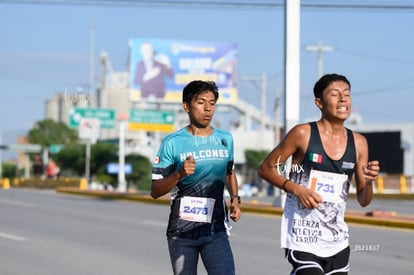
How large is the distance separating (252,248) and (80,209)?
Answer: 13191 mm

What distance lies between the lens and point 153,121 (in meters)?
58.2

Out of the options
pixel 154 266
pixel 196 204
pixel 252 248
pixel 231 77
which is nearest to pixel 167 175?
pixel 196 204

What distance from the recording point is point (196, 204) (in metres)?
6.85

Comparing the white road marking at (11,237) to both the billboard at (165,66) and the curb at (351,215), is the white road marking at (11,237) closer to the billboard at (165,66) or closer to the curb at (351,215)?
the curb at (351,215)

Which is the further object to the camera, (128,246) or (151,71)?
(151,71)

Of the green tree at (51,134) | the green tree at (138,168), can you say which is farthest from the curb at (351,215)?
the green tree at (51,134)

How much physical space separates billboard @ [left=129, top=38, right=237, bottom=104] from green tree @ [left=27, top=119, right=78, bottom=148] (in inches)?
1989

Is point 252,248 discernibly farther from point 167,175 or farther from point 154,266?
point 167,175

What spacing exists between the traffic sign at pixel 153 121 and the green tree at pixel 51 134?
5400 cm

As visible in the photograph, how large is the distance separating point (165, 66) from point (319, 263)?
5612 centimetres

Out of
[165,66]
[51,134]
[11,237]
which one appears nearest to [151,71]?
[165,66]

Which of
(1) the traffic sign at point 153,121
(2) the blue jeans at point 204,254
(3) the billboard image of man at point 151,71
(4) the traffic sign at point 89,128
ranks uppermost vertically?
(3) the billboard image of man at point 151,71

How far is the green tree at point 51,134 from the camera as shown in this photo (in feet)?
367

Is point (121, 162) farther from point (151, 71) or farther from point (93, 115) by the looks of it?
point (151, 71)
